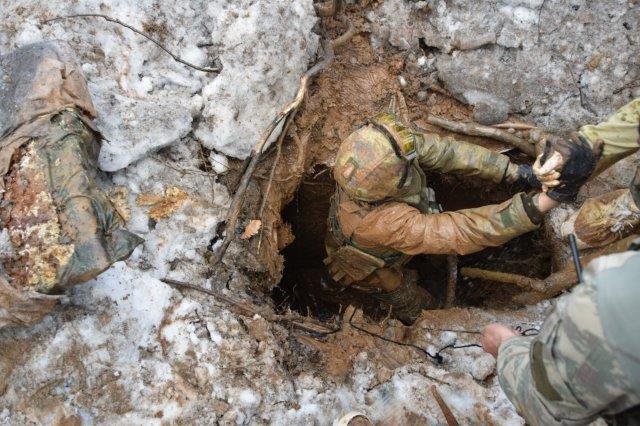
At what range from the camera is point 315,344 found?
10.6ft

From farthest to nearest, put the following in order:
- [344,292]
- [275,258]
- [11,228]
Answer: [344,292], [275,258], [11,228]

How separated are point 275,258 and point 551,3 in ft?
9.28

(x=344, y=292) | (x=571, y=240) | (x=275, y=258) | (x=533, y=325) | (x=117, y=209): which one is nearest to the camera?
(x=571, y=240)

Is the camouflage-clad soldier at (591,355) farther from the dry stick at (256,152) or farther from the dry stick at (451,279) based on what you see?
the dry stick at (451,279)

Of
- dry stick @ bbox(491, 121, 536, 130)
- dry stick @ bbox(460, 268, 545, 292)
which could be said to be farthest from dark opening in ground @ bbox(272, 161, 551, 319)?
dry stick @ bbox(491, 121, 536, 130)

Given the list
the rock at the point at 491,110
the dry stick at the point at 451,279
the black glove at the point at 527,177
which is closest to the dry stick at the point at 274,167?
the rock at the point at 491,110

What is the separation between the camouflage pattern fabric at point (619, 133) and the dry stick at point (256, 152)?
74.5 inches

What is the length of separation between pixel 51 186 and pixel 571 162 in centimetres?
290

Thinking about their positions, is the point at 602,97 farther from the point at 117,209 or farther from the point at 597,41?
the point at 117,209

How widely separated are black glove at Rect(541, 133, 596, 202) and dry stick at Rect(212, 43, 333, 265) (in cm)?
176

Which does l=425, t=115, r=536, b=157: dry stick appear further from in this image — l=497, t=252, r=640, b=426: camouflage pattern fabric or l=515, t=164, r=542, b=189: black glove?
l=497, t=252, r=640, b=426: camouflage pattern fabric

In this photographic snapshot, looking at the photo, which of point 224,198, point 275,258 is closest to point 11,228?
point 224,198

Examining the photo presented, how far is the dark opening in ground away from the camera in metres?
4.26

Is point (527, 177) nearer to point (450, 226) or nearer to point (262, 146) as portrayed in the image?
point (450, 226)
